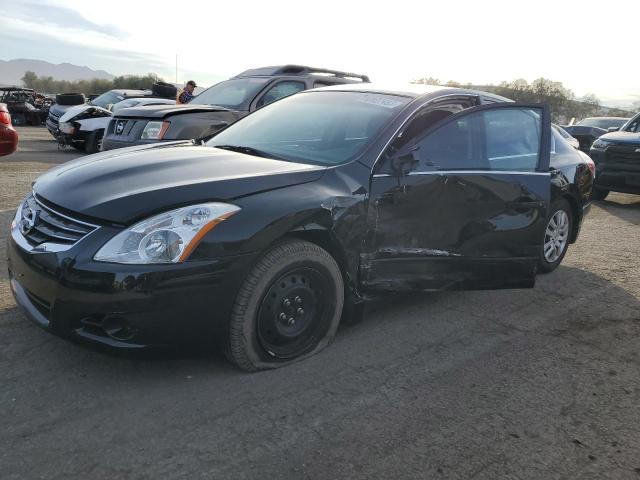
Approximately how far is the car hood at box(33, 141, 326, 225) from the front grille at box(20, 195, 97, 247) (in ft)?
0.19

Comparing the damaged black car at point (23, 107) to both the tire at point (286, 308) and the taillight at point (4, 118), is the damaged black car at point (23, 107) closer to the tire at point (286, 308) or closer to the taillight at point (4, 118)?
the taillight at point (4, 118)

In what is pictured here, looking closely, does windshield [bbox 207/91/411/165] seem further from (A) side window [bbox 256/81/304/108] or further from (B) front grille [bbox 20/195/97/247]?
(A) side window [bbox 256/81/304/108]

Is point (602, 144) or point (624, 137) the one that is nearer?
point (624, 137)

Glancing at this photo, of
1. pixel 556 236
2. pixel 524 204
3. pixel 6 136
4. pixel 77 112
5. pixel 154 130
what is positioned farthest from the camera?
pixel 77 112

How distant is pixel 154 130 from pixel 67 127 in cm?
726

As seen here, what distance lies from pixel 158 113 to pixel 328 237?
4.39 m

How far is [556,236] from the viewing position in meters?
5.62

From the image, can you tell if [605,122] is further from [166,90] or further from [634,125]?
[166,90]

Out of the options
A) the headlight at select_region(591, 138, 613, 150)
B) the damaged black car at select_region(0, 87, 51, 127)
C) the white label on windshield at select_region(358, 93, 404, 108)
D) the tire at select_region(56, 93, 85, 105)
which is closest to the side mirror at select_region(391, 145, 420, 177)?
the white label on windshield at select_region(358, 93, 404, 108)

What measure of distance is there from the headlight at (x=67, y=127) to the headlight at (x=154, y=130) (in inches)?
276

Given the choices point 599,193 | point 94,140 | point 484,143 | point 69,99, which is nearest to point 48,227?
point 484,143

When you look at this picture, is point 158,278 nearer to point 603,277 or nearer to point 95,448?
point 95,448

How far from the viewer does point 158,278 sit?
9.00ft

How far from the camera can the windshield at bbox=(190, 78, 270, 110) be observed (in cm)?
805
